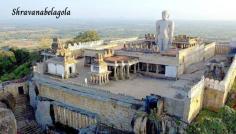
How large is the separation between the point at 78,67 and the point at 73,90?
25.4 feet

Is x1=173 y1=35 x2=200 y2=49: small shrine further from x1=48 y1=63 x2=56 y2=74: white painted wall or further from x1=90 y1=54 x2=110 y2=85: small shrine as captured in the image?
x1=48 y1=63 x2=56 y2=74: white painted wall

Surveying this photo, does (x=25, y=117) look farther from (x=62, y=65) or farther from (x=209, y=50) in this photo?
(x=209, y=50)

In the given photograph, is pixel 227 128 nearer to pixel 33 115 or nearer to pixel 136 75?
pixel 136 75

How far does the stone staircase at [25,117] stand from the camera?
27.1 meters

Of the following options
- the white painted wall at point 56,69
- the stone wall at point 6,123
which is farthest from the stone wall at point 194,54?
the stone wall at point 6,123

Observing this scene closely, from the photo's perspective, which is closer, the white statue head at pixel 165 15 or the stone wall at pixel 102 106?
the stone wall at pixel 102 106

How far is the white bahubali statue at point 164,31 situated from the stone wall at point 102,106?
12412 mm

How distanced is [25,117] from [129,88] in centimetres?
1177

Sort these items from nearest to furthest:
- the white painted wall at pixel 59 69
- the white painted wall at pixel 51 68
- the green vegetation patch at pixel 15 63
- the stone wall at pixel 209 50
Result: the white painted wall at pixel 59 69, the white painted wall at pixel 51 68, the stone wall at pixel 209 50, the green vegetation patch at pixel 15 63

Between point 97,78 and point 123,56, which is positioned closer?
point 97,78

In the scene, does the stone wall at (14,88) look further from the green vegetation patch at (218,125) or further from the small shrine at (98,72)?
the green vegetation patch at (218,125)

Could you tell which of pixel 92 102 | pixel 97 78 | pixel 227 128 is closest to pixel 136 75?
pixel 97 78

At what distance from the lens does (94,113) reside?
25750mm

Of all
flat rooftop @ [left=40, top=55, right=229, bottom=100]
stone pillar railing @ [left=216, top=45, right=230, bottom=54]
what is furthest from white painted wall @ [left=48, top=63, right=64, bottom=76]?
stone pillar railing @ [left=216, top=45, right=230, bottom=54]
